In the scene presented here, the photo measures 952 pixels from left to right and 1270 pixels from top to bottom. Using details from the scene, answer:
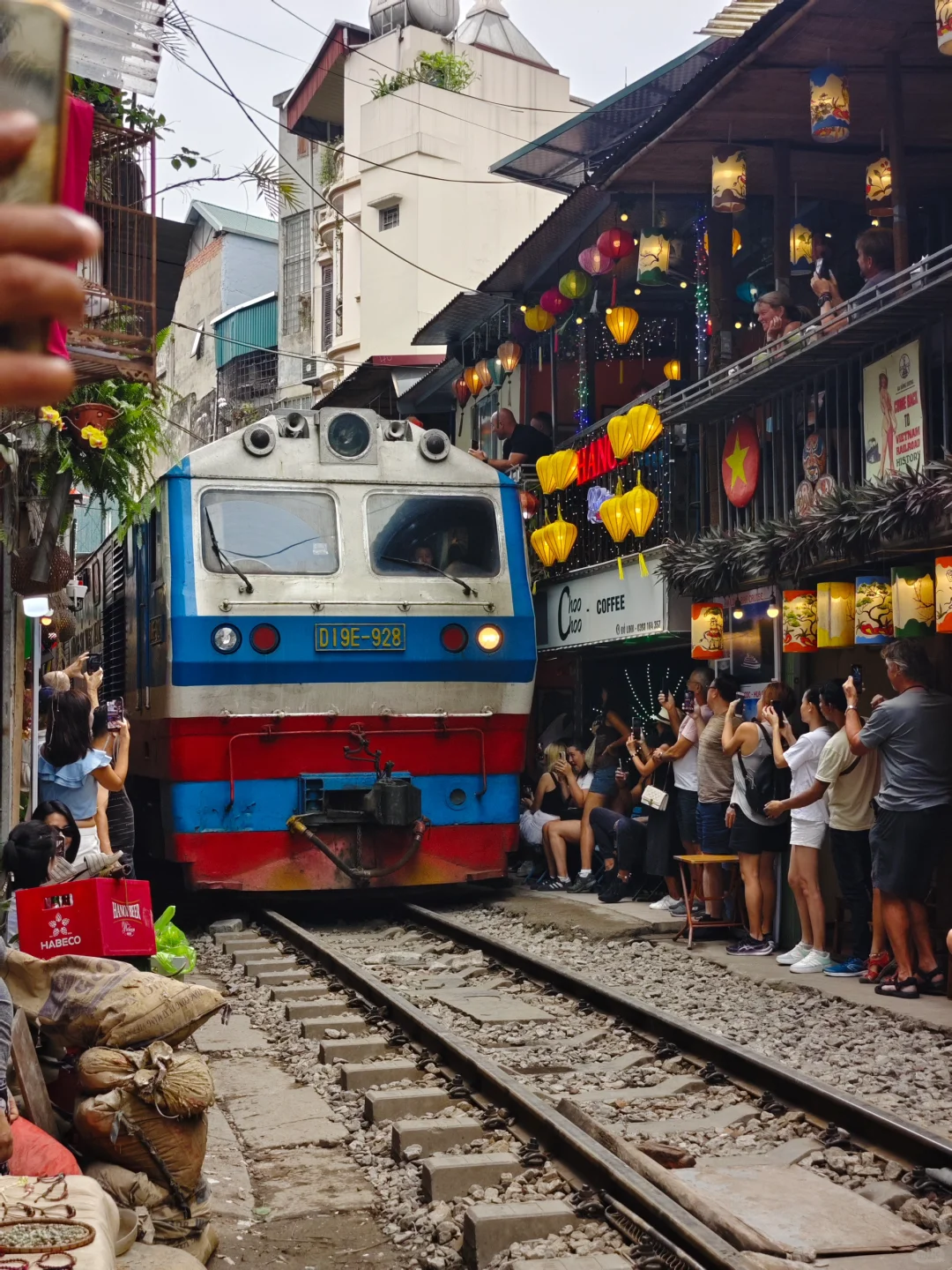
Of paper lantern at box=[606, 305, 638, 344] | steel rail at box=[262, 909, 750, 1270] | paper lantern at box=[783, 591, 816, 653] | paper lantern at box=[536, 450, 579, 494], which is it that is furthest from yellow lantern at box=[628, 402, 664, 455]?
steel rail at box=[262, 909, 750, 1270]

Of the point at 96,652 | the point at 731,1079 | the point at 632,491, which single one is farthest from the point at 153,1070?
the point at 96,652

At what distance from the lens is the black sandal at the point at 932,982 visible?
8133 mm

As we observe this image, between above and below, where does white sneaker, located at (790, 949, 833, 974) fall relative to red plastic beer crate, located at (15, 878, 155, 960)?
below

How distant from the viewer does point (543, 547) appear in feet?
51.3

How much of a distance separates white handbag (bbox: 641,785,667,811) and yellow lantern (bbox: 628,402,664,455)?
303cm

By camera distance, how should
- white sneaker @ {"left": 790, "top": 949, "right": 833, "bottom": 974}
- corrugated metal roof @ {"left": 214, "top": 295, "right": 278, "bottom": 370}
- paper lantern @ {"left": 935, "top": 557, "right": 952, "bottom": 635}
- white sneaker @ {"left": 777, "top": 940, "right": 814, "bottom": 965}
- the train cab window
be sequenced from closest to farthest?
paper lantern @ {"left": 935, "top": 557, "right": 952, "bottom": 635} < white sneaker @ {"left": 790, "top": 949, "right": 833, "bottom": 974} < white sneaker @ {"left": 777, "top": 940, "right": 814, "bottom": 965} < the train cab window < corrugated metal roof @ {"left": 214, "top": 295, "right": 278, "bottom": 370}

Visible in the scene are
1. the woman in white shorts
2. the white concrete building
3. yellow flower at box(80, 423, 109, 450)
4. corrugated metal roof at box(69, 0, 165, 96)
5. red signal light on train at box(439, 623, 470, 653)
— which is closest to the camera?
corrugated metal roof at box(69, 0, 165, 96)

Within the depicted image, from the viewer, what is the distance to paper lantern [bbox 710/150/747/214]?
11391 mm

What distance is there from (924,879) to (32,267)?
741cm

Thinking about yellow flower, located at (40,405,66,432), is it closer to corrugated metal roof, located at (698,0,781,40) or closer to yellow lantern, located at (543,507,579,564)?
corrugated metal roof, located at (698,0,781,40)

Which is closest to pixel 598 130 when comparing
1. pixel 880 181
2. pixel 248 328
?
pixel 880 181

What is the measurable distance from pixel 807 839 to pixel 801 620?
1.39 metres

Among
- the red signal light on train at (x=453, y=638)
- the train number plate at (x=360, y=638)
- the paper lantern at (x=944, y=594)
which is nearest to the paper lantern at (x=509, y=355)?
the red signal light on train at (x=453, y=638)

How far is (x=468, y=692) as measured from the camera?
11.7 metres
